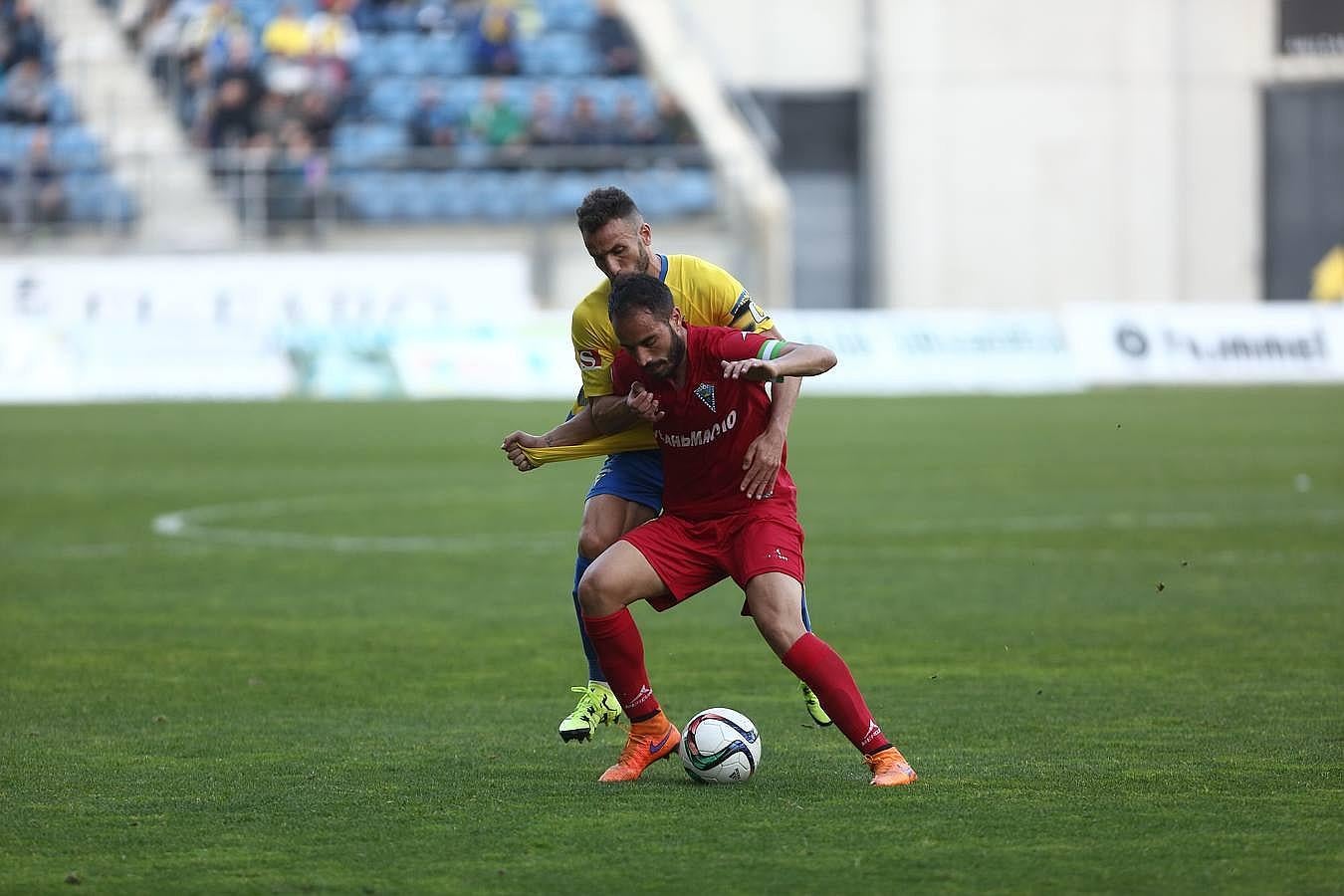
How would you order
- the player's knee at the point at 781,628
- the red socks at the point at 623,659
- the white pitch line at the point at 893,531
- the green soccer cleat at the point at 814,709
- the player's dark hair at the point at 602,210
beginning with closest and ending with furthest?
the player's knee at the point at 781,628 → the red socks at the point at 623,659 → the player's dark hair at the point at 602,210 → the green soccer cleat at the point at 814,709 → the white pitch line at the point at 893,531

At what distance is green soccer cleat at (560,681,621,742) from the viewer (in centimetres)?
680

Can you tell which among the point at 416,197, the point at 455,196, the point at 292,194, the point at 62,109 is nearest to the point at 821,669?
the point at 292,194

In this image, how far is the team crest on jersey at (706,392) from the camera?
6.35 metres

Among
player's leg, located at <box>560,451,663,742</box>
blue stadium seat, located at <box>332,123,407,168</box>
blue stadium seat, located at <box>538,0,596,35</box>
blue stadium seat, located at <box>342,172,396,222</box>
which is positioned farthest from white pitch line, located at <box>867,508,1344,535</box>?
blue stadium seat, located at <box>538,0,596,35</box>

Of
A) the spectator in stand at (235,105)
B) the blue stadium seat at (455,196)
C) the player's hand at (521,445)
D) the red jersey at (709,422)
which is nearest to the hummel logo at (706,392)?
the red jersey at (709,422)

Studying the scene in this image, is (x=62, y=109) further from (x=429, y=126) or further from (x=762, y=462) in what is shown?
(x=762, y=462)

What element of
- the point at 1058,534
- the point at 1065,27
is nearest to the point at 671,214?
the point at 1065,27

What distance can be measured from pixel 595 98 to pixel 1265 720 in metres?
28.5

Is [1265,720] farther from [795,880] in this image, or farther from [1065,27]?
[1065,27]

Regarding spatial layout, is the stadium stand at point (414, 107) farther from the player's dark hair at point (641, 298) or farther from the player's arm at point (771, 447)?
the player's dark hair at point (641, 298)

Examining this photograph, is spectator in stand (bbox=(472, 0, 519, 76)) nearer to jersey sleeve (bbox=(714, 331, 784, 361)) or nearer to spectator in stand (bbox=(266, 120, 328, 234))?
spectator in stand (bbox=(266, 120, 328, 234))

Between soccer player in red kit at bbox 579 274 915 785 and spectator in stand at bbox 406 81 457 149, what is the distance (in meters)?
27.5

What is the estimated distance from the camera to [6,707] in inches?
318

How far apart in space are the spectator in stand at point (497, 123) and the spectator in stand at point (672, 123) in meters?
2.31
